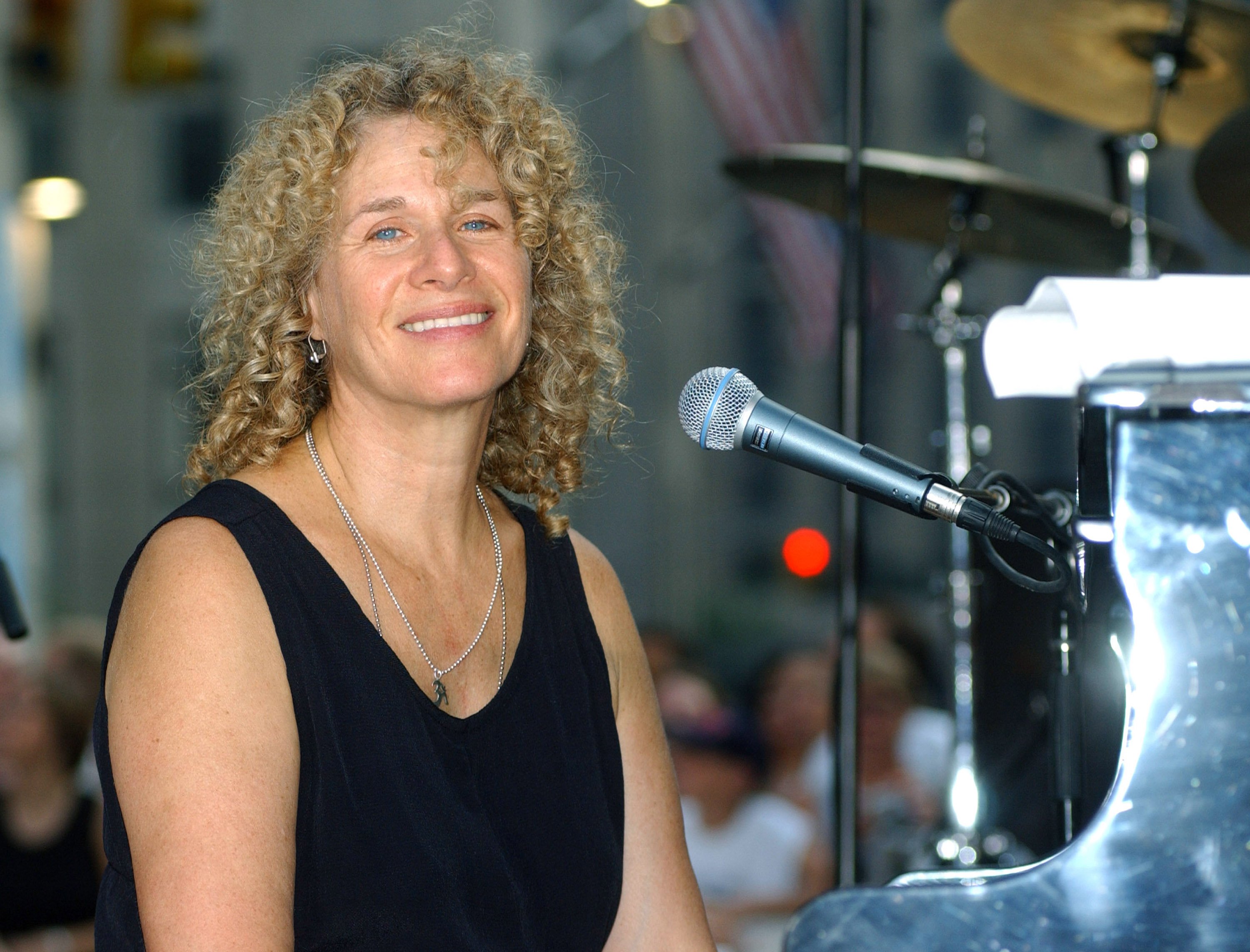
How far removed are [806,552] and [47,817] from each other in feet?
20.9

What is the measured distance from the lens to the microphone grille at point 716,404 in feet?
3.76

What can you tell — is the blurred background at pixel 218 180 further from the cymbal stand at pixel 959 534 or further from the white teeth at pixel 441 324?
the white teeth at pixel 441 324

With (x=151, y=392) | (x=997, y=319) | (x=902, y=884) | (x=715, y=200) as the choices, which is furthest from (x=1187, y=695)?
(x=715, y=200)

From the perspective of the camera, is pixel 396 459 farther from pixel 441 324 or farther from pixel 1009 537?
pixel 1009 537

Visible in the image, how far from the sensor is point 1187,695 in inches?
32.9

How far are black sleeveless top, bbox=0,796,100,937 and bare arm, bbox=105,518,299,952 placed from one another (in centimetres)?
223

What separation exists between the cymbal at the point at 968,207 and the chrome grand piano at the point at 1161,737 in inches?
69.7

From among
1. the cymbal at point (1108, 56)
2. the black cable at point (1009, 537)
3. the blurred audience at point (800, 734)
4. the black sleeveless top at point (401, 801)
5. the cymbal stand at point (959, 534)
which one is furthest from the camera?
the blurred audience at point (800, 734)

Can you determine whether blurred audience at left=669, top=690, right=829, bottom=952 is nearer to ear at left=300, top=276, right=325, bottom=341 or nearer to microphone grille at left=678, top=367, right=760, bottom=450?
ear at left=300, top=276, right=325, bottom=341

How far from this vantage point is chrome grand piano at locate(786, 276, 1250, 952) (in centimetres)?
82

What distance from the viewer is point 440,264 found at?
→ 1491mm

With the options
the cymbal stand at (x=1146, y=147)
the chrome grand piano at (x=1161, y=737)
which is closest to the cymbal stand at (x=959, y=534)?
the cymbal stand at (x=1146, y=147)

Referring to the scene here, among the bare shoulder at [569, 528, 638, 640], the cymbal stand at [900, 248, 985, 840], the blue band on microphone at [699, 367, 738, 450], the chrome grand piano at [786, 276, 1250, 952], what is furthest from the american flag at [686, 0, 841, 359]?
the chrome grand piano at [786, 276, 1250, 952]

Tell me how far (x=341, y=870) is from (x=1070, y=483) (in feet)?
6.85
